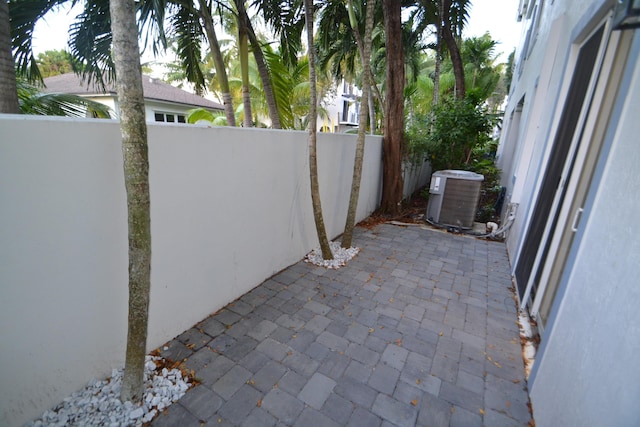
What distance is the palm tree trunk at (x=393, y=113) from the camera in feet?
17.1

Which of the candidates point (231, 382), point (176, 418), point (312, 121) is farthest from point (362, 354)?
point (312, 121)

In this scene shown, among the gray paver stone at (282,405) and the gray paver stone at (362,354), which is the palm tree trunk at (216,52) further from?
the gray paver stone at (282,405)

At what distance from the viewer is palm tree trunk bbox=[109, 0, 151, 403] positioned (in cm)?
137

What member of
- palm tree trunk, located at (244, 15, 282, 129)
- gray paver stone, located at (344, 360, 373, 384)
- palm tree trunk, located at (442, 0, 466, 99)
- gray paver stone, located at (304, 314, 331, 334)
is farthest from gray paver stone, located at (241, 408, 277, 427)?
palm tree trunk, located at (442, 0, 466, 99)

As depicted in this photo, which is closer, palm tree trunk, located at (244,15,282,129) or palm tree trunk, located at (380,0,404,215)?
palm tree trunk, located at (244,15,282,129)

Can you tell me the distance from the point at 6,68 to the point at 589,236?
13.4ft

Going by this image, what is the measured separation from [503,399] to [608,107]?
89.7 inches

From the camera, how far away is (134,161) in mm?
1441

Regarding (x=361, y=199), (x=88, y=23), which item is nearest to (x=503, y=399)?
(x=361, y=199)

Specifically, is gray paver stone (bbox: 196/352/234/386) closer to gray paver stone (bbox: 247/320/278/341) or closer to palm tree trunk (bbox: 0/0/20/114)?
gray paver stone (bbox: 247/320/278/341)

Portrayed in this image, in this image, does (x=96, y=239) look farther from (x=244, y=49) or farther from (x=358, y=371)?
(x=244, y=49)

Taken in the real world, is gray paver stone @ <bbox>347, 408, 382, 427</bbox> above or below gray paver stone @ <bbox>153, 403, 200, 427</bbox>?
above

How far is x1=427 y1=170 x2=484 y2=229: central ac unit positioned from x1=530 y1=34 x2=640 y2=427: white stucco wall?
370cm

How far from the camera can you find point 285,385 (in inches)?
76.4
